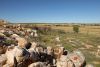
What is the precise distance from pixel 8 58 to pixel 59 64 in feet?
27.8

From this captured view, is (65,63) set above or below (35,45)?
below

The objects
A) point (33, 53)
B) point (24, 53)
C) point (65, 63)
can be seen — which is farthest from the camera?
point (65, 63)

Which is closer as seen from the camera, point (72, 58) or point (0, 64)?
point (0, 64)

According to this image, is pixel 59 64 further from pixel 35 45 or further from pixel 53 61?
pixel 35 45

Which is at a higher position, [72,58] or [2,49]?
[2,49]

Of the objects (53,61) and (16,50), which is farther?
(53,61)

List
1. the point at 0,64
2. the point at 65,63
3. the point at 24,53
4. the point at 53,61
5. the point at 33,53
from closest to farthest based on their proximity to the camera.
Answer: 1. the point at 0,64
2. the point at 24,53
3. the point at 33,53
4. the point at 65,63
5. the point at 53,61

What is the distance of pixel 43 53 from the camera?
1246 inches

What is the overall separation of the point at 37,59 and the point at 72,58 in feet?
20.2

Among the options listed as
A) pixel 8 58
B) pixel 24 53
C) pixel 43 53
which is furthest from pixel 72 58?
pixel 8 58

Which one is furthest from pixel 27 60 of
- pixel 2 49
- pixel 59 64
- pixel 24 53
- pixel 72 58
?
pixel 72 58

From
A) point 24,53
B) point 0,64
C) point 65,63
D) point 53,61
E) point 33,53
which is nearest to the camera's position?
point 0,64

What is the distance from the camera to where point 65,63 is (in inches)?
1177

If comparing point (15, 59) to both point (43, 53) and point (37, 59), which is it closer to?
point (37, 59)
